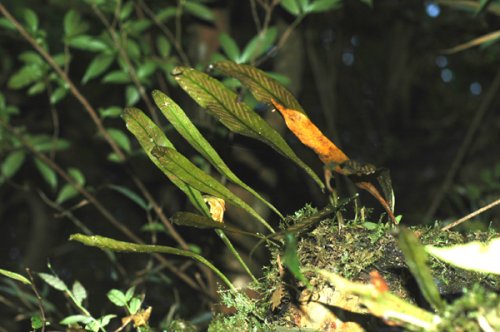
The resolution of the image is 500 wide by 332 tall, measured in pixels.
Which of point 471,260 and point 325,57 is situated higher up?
point 325,57

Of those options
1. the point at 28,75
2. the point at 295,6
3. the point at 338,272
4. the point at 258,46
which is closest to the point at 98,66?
the point at 28,75

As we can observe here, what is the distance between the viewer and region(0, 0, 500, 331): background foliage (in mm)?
2043

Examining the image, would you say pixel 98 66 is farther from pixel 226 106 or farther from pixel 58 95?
pixel 226 106

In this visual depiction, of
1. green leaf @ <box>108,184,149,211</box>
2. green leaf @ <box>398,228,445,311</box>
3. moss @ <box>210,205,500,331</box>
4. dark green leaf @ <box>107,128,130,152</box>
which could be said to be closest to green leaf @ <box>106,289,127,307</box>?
moss @ <box>210,205,500,331</box>

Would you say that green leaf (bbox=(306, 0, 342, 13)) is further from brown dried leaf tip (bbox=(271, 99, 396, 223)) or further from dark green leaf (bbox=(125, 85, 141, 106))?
brown dried leaf tip (bbox=(271, 99, 396, 223))

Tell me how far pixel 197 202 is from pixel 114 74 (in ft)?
4.15

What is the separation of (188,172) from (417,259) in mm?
390

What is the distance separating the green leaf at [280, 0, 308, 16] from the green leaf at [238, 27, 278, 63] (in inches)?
4.7

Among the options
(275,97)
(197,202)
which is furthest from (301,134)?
(197,202)

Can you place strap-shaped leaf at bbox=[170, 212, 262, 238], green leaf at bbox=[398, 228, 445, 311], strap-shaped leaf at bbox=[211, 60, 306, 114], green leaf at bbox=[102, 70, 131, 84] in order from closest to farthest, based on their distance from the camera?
1. green leaf at bbox=[398, 228, 445, 311]
2. strap-shaped leaf at bbox=[170, 212, 262, 238]
3. strap-shaped leaf at bbox=[211, 60, 306, 114]
4. green leaf at bbox=[102, 70, 131, 84]

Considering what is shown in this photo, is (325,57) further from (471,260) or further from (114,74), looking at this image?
(471,260)

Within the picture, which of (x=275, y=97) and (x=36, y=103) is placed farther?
(x=36, y=103)

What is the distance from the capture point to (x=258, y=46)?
6.47 ft

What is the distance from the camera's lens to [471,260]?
0.63 metres
